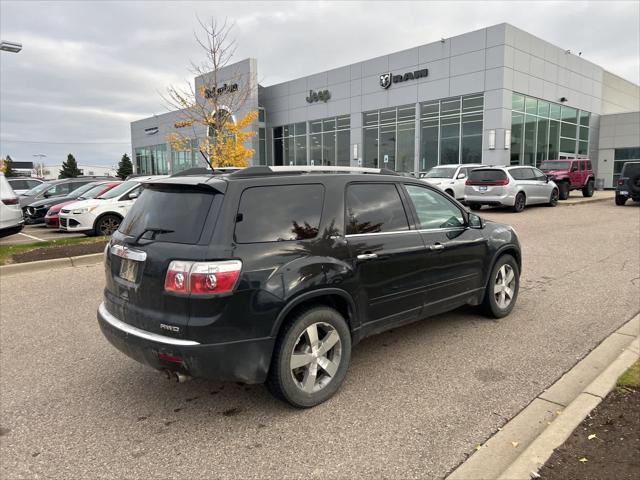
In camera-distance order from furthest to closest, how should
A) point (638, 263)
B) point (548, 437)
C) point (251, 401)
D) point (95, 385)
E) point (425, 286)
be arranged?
point (638, 263), point (425, 286), point (95, 385), point (251, 401), point (548, 437)

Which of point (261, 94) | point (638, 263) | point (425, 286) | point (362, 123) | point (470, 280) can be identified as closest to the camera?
point (425, 286)

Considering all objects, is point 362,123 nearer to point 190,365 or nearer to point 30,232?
point 30,232

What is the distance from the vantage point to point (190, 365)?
9.89 ft

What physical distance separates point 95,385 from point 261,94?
40.7 meters

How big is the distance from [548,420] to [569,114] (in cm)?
3584

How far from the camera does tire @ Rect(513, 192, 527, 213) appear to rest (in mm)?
17438

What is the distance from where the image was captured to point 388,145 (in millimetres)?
32688

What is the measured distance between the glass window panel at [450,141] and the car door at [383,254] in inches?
1037

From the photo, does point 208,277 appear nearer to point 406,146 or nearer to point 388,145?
point 406,146

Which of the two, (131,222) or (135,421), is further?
(131,222)

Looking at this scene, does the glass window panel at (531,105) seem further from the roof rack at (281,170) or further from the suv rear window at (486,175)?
the roof rack at (281,170)

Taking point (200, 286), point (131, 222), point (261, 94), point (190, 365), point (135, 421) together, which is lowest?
point (135, 421)

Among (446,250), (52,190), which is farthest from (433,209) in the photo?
(52,190)

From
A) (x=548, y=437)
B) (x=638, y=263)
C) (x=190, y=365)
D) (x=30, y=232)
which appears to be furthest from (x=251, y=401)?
(x=30, y=232)
